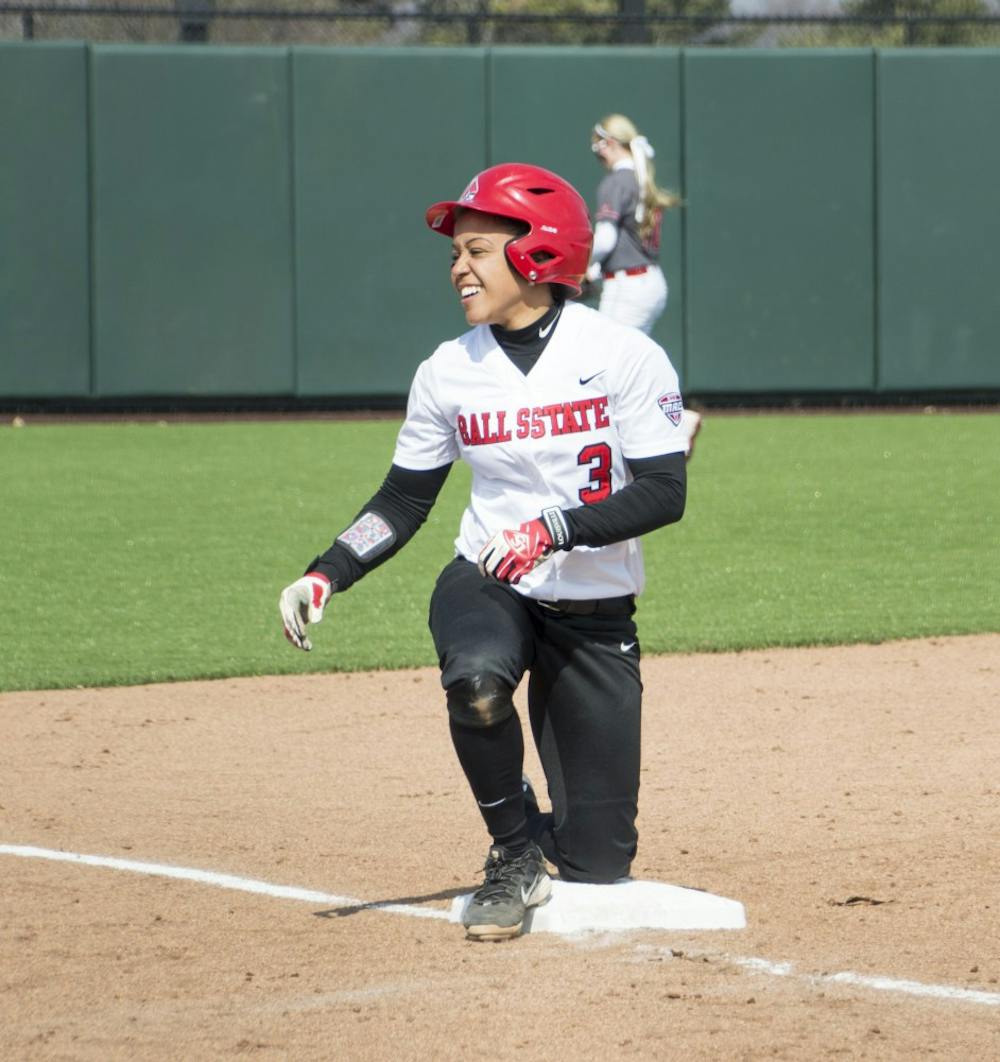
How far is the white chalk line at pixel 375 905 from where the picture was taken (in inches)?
132

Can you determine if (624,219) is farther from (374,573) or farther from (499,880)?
(499,880)

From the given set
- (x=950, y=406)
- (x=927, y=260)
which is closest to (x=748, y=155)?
(x=927, y=260)

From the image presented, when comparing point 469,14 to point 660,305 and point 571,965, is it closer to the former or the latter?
point 660,305

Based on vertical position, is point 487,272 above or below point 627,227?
below

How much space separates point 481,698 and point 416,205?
1331cm

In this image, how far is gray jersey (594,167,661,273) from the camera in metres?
11.5

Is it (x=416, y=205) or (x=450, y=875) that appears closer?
(x=450, y=875)

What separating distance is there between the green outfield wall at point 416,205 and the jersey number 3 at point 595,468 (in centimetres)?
1247

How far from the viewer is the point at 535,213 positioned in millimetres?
3859

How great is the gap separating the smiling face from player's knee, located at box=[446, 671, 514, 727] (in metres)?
0.81

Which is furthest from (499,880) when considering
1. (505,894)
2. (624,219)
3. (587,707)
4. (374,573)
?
(624,219)

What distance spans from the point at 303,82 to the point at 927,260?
5989 millimetres

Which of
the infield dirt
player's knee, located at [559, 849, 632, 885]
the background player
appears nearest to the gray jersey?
the background player

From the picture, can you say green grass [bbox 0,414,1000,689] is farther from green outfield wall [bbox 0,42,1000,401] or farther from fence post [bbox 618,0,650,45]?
fence post [bbox 618,0,650,45]
